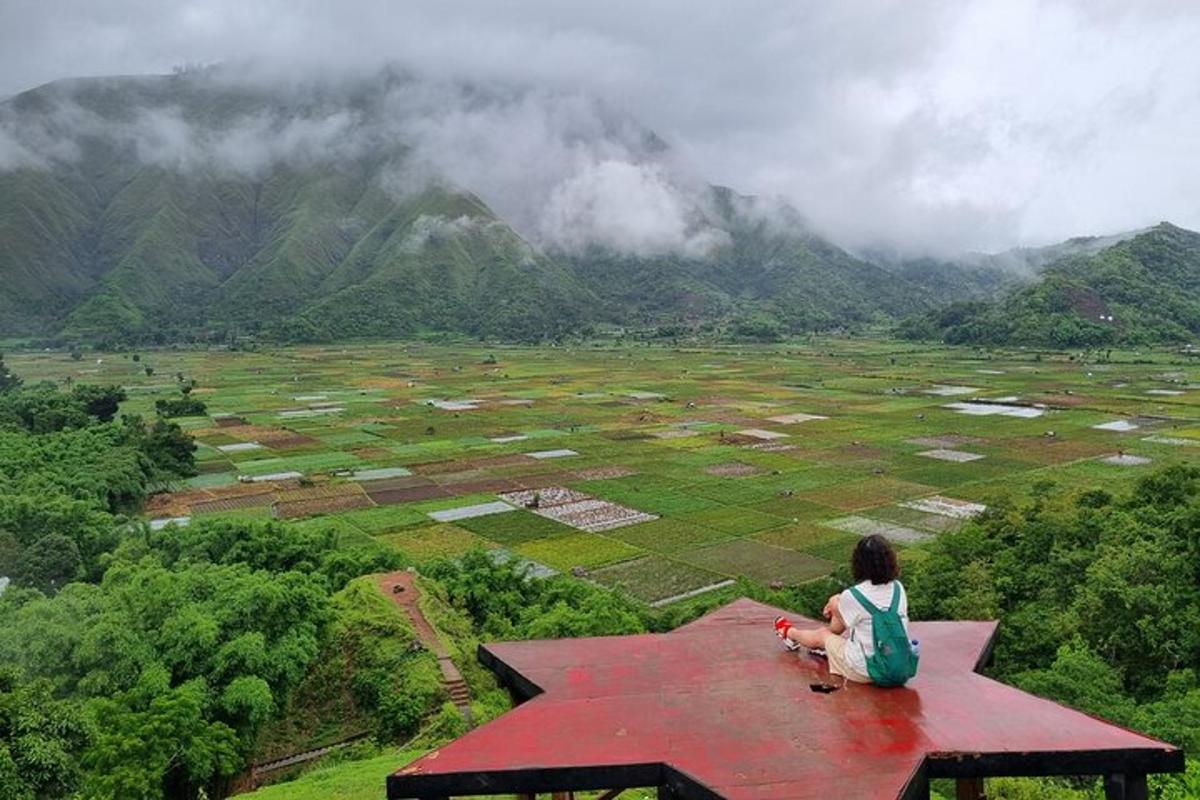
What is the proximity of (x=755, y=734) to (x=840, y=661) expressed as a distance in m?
0.94

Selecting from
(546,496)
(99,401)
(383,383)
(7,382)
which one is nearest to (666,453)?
(546,496)

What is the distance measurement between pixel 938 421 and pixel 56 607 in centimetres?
6488

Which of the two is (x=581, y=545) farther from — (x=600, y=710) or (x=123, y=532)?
(x=600, y=710)

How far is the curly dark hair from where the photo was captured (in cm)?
502

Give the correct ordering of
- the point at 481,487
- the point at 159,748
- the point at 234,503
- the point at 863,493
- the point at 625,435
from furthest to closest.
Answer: the point at 625,435, the point at 481,487, the point at 863,493, the point at 234,503, the point at 159,748

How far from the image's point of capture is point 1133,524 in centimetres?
2472

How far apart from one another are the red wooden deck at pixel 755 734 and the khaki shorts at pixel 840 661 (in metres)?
0.08

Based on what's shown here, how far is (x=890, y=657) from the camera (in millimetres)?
4484

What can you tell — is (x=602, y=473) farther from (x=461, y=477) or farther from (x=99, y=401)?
(x=99, y=401)

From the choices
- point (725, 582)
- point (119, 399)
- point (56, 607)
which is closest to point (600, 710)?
point (56, 607)

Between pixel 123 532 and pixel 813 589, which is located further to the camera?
pixel 123 532

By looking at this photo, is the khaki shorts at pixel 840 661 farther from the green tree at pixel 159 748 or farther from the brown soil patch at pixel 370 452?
the brown soil patch at pixel 370 452

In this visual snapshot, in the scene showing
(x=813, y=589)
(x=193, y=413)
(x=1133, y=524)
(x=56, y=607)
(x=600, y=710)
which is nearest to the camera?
(x=600, y=710)

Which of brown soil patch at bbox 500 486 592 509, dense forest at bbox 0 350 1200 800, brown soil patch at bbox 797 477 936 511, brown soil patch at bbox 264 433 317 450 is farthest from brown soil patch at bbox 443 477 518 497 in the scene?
brown soil patch at bbox 264 433 317 450
